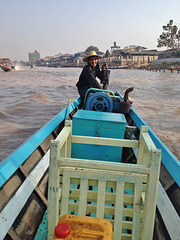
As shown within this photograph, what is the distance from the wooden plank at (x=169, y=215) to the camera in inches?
62.5

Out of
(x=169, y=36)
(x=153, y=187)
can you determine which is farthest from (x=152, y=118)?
(x=169, y=36)

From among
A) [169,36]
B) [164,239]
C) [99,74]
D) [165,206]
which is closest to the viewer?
[164,239]

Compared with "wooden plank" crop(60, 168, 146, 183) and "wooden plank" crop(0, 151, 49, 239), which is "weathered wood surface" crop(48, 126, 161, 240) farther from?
"wooden plank" crop(0, 151, 49, 239)

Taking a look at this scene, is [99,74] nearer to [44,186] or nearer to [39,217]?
[44,186]

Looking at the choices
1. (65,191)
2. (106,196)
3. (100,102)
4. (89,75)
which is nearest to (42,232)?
(65,191)

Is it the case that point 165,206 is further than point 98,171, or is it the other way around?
point 165,206

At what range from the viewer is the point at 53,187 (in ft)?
4.66

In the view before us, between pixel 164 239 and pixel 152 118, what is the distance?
7336 mm

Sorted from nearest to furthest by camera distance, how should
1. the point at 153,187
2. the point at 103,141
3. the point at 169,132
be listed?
the point at 153,187 < the point at 103,141 < the point at 169,132

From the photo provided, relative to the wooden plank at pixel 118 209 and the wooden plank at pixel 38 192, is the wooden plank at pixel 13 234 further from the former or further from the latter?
the wooden plank at pixel 118 209

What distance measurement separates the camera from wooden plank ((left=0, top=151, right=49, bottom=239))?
1611mm

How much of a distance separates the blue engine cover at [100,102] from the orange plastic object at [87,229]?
9.83 ft

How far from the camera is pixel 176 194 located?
1.91 metres

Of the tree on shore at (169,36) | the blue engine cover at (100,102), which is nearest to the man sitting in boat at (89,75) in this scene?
the blue engine cover at (100,102)
